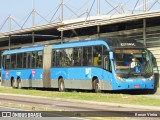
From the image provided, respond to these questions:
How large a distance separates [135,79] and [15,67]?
47.5ft

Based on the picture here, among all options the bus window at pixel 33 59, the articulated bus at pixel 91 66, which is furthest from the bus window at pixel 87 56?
the bus window at pixel 33 59

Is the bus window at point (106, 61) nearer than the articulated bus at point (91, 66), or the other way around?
the articulated bus at point (91, 66)

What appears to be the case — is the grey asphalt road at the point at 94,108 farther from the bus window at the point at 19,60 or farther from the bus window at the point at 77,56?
the bus window at the point at 19,60

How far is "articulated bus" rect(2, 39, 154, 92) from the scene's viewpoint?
2808 cm

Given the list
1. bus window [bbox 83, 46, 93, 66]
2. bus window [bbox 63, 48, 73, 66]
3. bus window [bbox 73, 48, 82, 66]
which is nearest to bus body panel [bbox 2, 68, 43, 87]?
bus window [bbox 63, 48, 73, 66]

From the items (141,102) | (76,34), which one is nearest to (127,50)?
(141,102)

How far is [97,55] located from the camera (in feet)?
96.1

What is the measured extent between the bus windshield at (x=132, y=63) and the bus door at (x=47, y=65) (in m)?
7.71

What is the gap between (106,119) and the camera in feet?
50.9

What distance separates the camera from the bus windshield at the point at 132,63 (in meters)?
28.0

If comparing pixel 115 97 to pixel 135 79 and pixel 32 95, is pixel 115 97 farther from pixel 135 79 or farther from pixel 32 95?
pixel 32 95

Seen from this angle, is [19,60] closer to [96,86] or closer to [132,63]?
[96,86]

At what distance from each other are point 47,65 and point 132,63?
849 cm

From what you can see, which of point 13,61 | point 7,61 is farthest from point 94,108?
point 7,61
